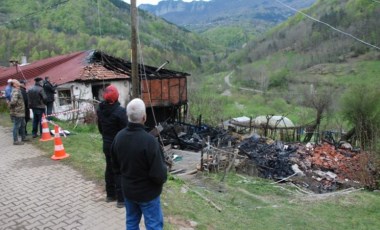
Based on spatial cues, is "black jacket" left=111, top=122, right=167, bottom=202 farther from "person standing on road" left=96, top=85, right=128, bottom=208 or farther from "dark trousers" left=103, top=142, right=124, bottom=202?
"dark trousers" left=103, top=142, right=124, bottom=202

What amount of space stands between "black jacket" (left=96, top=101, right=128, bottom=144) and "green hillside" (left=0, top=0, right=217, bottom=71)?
2384 inches

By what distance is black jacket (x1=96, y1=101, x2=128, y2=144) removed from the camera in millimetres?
5512

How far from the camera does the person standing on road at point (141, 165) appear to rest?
388 cm

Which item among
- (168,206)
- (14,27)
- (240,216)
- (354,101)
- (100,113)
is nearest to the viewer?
(100,113)

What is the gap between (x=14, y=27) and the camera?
86.6 metres

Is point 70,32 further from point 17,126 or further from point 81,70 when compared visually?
point 17,126

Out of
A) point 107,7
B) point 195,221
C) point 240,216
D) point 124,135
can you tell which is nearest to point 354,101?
point 240,216

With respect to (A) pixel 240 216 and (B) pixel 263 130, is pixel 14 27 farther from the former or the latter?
(A) pixel 240 216

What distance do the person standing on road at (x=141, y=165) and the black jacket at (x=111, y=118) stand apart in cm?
147

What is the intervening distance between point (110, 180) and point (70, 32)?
93.1 metres

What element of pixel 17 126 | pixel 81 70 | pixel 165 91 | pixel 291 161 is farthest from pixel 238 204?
pixel 165 91

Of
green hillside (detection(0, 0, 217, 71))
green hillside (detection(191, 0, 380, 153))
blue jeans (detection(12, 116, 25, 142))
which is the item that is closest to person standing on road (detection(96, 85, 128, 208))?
blue jeans (detection(12, 116, 25, 142))

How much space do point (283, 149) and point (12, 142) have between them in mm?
14328

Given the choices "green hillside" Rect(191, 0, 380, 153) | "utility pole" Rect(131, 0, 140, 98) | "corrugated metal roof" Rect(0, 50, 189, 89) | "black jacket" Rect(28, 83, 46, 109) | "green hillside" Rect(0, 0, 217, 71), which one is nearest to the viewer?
"black jacket" Rect(28, 83, 46, 109)
